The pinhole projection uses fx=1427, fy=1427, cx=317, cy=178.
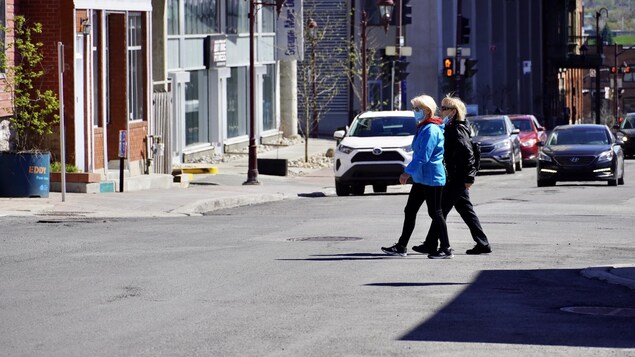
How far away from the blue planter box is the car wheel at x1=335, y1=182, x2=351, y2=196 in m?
7.46

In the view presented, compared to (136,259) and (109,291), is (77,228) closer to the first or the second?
(136,259)

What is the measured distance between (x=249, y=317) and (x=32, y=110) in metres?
16.4

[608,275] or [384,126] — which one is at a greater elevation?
[384,126]

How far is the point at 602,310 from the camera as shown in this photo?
11.3 metres

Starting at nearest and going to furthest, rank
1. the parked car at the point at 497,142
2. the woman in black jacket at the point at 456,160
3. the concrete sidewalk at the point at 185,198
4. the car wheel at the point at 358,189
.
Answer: the woman in black jacket at the point at 456,160 → the concrete sidewalk at the point at 185,198 → the car wheel at the point at 358,189 → the parked car at the point at 497,142

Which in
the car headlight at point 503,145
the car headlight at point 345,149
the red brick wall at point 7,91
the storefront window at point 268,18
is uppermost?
the storefront window at point 268,18

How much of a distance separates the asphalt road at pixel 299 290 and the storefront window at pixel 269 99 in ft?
93.8

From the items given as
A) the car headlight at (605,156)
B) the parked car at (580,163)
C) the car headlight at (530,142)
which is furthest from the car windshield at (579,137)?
the car headlight at (530,142)

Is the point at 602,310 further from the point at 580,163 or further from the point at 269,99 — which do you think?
the point at 269,99

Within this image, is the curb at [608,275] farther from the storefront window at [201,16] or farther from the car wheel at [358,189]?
the storefront window at [201,16]

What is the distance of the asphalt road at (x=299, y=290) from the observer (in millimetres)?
9648

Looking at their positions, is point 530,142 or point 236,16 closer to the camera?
point 530,142

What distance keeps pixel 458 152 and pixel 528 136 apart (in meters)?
29.0

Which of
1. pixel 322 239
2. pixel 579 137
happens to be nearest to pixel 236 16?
pixel 579 137
